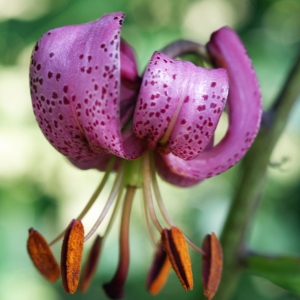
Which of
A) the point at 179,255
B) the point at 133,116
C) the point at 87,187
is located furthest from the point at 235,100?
the point at 87,187

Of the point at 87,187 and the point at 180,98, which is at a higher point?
the point at 180,98

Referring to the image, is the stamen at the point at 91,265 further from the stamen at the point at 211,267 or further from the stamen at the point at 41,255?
the stamen at the point at 211,267

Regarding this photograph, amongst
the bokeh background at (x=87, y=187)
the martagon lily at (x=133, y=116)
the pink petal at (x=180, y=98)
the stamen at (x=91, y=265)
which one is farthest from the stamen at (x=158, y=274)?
the bokeh background at (x=87, y=187)

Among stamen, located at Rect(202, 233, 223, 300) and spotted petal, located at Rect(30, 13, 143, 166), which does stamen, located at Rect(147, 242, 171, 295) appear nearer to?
stamen, located at Rect(202, 233, 223, 300)

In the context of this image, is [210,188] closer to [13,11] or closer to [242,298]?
[242,298]

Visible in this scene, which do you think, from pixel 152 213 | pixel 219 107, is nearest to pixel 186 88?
pixel 219 107

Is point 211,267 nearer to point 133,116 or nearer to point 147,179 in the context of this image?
point 147,179
